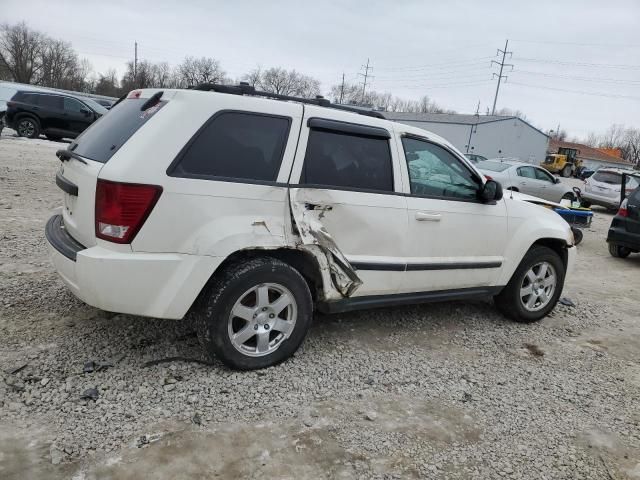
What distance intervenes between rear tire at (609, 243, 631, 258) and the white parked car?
817cm

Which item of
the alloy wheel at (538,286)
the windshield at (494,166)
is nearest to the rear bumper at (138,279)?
the alloy wheel at (538,286)

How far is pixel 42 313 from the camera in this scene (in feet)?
12.7

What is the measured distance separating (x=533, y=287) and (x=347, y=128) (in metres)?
2.66

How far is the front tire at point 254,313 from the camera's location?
3139mm

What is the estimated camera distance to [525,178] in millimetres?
15336

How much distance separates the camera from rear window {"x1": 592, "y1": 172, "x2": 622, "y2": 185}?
A: 653 inches

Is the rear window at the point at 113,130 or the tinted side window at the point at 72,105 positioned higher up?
the tinted side window at the point at 72,105

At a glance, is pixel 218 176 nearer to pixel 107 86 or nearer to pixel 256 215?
pixel 256 215

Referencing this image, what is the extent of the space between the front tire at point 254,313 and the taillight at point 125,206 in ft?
2.02

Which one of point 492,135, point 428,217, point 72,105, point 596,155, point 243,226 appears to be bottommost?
point 243,226

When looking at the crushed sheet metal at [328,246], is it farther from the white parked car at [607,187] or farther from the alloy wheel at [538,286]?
the white parked car at [607,187]

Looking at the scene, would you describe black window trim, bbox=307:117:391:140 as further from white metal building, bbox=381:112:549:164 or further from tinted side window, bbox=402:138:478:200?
white metal building, bbox=381:112:549:164

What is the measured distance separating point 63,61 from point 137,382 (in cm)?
7892

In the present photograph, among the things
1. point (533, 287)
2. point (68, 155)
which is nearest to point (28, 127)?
point (68, 155)
